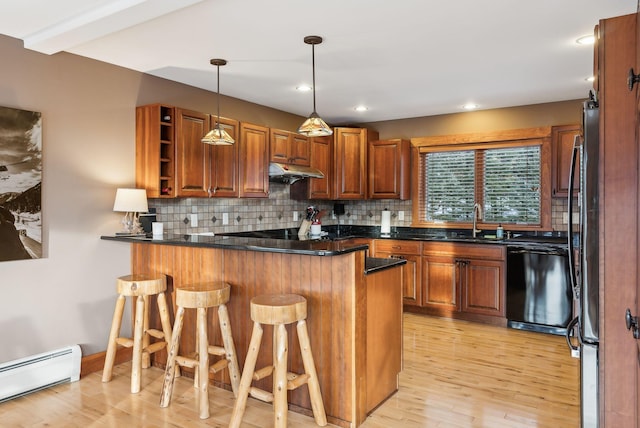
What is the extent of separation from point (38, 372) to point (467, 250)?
3.97m

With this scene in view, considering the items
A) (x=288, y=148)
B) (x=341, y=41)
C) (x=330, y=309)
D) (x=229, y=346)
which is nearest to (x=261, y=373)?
(x=229, y=346)

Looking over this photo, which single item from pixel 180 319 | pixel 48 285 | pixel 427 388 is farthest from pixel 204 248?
pixel 427 388

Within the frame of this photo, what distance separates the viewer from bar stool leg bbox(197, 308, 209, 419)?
2.65 meters

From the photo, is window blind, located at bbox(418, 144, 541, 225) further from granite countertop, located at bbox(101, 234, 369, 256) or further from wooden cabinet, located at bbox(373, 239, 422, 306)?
granite countertop, located at bbox(101, 234, 369, 256)

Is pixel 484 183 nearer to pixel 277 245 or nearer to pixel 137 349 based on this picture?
pixel 277 245

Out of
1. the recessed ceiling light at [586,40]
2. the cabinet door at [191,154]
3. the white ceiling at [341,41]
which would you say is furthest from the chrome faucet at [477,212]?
the cabinet door at [191,154]

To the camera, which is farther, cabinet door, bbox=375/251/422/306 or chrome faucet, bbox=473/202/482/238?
chrome faucet, bbox=473/202/482/238

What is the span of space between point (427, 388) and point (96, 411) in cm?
213

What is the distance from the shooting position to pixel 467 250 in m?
4.81

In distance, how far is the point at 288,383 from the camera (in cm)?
243

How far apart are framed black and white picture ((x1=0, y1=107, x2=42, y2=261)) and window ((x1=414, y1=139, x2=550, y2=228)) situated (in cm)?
412

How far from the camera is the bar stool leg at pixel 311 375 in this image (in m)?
2.51

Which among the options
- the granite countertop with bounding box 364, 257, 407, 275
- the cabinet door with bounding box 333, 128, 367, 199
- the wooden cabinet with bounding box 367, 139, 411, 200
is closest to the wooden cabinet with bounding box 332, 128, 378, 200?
the cabinet door with bounding box 333, 128, 367, 199

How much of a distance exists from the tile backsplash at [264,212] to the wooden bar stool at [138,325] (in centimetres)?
95
